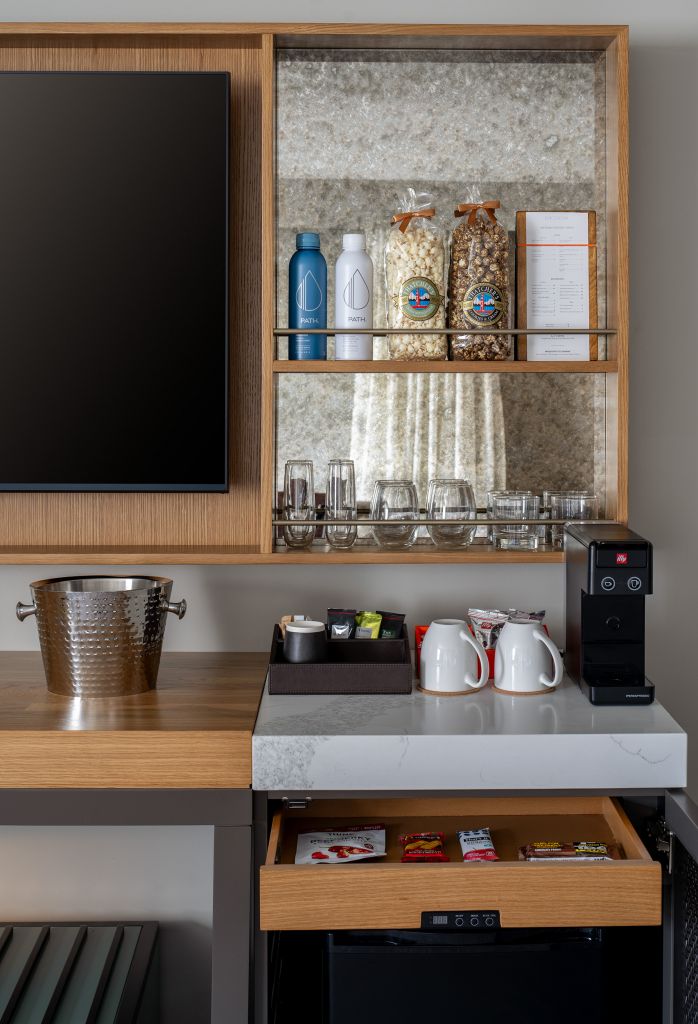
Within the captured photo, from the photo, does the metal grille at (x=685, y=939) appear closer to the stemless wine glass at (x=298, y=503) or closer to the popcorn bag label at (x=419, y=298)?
the stemless wine glass at (x=298, y=503)

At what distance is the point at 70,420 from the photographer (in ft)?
6.49

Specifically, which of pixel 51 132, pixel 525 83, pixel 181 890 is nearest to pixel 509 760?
pixel 181 890

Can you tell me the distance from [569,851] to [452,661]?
392mm

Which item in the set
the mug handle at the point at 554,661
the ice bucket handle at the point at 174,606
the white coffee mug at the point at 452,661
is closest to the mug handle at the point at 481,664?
the white coffee mug at the point at 452,661

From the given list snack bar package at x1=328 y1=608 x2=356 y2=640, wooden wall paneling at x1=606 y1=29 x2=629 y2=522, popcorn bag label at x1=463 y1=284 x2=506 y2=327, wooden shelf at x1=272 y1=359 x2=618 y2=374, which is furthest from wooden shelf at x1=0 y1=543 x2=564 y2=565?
popcorn bag label at x1=463 y1=284 x2=506 y2=327

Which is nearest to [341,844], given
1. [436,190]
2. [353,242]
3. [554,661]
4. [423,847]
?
[423,847]

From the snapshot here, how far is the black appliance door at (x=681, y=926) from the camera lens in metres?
1.46

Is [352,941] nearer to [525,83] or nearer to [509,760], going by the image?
[509,760]

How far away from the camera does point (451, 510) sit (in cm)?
192

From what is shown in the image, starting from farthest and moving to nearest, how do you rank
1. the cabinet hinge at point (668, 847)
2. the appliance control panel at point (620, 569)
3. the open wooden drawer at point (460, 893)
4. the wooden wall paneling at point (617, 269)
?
the wooden wall paneling at point (617, 269) → the appliance control panel at point (620, 569) → the cabinet hinge at point (668, 847) → the open wooden drawer at point (460, 893)

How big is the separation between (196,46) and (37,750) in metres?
1.50

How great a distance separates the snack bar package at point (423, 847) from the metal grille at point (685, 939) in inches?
15.3

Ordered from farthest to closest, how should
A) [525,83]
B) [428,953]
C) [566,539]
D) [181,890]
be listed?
[181,890]
[525,83]
[566,539]
[428,953]

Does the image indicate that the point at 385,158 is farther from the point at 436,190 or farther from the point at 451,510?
the point at 451,510
